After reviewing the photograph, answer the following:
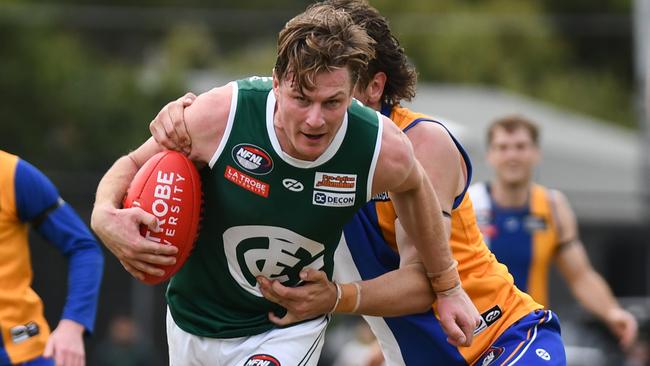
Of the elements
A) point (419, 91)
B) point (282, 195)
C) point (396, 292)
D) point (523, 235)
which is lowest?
point (419, 91)

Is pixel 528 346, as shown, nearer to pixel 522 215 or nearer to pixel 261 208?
pixel 261 208

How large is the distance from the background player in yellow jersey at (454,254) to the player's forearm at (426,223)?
20 cm

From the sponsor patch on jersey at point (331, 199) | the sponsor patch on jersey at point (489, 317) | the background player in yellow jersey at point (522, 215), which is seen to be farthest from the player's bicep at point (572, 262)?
the sponsor patch on jersey at point (331, 199)

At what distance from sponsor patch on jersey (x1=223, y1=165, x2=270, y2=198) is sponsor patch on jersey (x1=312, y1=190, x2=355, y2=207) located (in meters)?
0.19

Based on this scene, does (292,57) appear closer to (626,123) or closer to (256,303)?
(256,303)

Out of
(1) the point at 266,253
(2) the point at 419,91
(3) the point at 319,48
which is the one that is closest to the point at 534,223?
(1) the point at 266,253

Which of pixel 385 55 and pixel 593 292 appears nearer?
pixel 385 55

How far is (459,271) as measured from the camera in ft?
16.7

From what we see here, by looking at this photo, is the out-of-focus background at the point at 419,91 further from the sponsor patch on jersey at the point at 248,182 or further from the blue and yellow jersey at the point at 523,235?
the sponsor patch on jersey at the point at 248,182

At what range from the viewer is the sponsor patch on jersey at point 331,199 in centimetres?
457

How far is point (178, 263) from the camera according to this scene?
4.60m

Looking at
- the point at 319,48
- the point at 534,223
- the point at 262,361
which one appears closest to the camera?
the point at 319,48

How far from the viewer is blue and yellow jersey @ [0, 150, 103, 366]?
577 centimetres

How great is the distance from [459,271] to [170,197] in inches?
52.6
